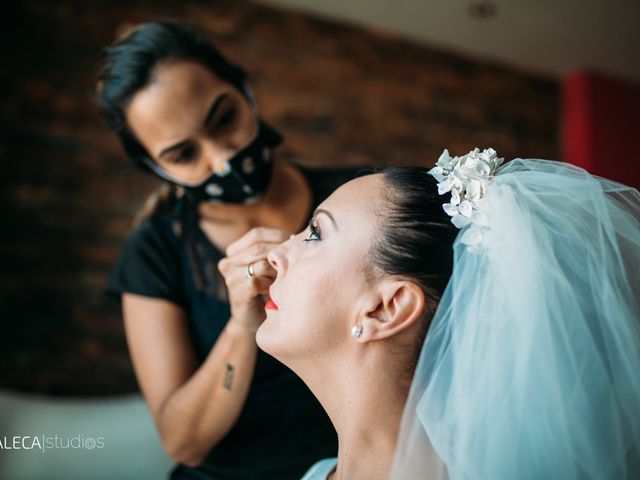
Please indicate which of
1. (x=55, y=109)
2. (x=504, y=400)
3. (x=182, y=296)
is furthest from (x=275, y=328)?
(x=55, y=109)

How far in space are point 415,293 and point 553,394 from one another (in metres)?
0.30

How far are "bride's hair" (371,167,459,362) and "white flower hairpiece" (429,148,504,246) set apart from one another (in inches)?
1.8

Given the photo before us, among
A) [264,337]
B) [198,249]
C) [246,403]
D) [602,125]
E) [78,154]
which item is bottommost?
[78,154]

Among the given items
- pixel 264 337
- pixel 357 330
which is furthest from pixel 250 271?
pixel 357 330

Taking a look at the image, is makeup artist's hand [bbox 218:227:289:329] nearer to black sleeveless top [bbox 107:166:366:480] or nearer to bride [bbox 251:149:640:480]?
bride [bbox 251:149:640:480]

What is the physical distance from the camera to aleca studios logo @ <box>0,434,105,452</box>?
2340mm

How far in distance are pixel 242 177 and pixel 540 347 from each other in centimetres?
92

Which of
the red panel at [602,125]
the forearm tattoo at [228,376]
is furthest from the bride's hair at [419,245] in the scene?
the red panel at [602,125]

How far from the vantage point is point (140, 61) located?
60.9 inches

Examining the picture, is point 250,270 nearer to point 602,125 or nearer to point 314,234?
point 314,234

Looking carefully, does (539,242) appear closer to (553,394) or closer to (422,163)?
(553,394)

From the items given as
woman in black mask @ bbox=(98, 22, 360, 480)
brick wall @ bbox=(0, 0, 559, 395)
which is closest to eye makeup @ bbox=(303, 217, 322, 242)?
woman in black mask @ bbox=(98, 22, 360, 480)

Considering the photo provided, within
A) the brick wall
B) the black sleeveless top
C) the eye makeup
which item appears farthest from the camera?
the brick wall

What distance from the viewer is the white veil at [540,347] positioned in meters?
0.97
